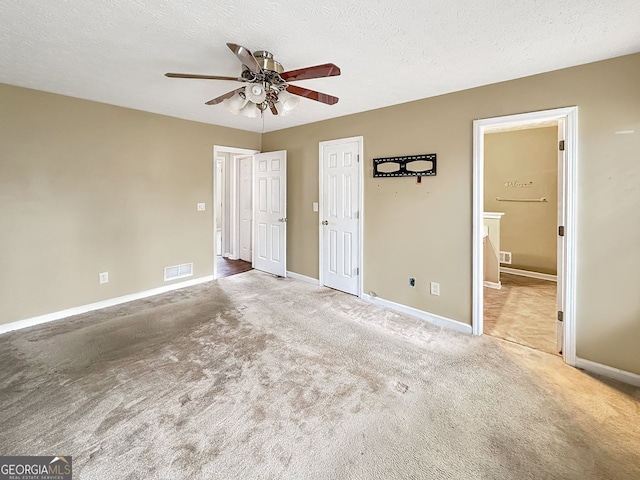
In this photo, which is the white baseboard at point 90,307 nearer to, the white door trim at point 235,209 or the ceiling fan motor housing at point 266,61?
the white door trim at point 235,209

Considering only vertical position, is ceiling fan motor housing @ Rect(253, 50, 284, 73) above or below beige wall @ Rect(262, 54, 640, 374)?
above

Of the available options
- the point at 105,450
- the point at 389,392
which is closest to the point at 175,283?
the point at 105,450

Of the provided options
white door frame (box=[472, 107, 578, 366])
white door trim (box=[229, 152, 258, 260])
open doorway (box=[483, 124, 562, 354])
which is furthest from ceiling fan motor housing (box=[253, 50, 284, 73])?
white door trim (box=[229, 152, 258, 260])

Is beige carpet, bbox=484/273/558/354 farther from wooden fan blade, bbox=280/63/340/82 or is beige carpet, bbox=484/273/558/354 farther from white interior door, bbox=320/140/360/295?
wooden fan blade, bbox=280/63/340/82

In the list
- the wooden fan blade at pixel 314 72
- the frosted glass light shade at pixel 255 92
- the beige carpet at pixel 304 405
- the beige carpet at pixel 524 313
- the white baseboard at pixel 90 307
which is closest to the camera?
the beige carpet at pixel 304 405

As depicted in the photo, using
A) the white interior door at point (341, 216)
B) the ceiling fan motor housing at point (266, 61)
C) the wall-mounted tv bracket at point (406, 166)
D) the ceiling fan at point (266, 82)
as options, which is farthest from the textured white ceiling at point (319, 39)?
the white interior door at point (341, 216)

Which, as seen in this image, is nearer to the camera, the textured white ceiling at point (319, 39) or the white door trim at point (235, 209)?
the textured white ceiling at point (319, 39)

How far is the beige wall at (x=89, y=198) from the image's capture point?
3.05 m

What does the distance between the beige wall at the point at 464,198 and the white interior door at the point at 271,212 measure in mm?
139

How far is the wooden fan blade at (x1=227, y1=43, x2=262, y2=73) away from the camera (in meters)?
1.72

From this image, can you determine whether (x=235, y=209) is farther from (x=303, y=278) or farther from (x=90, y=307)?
(x=90, y=307)

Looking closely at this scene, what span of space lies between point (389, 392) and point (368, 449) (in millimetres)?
540

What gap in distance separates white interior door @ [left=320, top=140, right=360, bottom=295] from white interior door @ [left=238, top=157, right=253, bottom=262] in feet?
6.55

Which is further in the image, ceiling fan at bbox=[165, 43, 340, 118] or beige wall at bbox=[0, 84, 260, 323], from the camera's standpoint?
beige wall at bbox=[0, 84, 260, 323]
